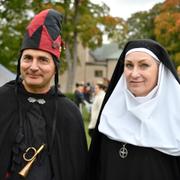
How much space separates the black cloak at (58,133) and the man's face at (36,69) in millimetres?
112

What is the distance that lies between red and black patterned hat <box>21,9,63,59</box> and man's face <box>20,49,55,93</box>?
5 cm

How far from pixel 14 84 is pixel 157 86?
1.14m

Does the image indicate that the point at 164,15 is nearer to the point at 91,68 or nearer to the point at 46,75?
the point at 46,75

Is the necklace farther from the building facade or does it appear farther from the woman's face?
the building facade

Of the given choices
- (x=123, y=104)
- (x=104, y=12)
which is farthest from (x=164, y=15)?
(x=123, y=104)

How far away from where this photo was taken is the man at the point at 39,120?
3156mm

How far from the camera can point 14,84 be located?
338 centimetres

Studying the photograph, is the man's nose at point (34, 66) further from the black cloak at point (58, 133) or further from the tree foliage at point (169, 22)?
the tree foliage at point (169, 22)

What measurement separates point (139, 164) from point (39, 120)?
861 mm

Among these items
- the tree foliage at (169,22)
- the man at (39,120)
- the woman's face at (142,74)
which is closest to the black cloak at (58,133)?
the man at (39,120)

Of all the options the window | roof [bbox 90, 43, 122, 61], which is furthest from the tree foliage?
roof [bbox 90, 43, 122, 61]

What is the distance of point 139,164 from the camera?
3307mm

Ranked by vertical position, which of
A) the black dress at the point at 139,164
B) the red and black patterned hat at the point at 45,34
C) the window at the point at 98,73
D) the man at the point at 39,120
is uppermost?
the red and black patterned hat at the point at 45,34

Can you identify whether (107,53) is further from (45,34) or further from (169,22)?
(45,34)
